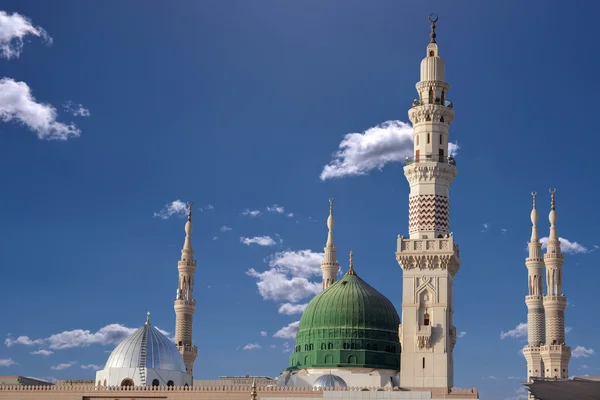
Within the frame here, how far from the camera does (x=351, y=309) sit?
219 ft

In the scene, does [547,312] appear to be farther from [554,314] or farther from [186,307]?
[186,307]

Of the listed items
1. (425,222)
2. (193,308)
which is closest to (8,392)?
(193,308)

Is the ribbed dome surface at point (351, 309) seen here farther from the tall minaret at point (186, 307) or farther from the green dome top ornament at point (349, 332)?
the tall minaret at point (186, 307)

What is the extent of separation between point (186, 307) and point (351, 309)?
12157 millimetres

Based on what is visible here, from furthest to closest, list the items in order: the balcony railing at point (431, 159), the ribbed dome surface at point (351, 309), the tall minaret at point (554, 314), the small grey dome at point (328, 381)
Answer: the ribbed dome surface at point (351, 309) < the tall minaret at point (554, 314) < the small grey dome at point (328, 381) < the balcony railing at point (431, 159)

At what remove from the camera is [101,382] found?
5969 centimetres

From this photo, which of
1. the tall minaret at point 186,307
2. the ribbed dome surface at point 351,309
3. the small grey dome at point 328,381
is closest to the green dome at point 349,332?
the ribbed dome surface at point 351,309

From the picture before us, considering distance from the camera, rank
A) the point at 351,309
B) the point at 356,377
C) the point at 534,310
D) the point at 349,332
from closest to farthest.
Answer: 1. the point at 356,377
2. the point at 349,332
3. the point at 351,309
4. the point at 534,310

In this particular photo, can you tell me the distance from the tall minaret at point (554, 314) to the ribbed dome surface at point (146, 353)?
78.7ft

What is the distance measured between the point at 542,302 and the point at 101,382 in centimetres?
3083

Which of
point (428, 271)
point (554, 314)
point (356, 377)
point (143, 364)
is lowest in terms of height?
point (356, 377)

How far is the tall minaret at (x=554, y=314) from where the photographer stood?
65.5 m

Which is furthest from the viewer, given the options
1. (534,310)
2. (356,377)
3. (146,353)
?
(534,310)

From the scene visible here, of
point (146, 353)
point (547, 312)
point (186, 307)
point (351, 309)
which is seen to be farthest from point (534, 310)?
point (146, 353)
